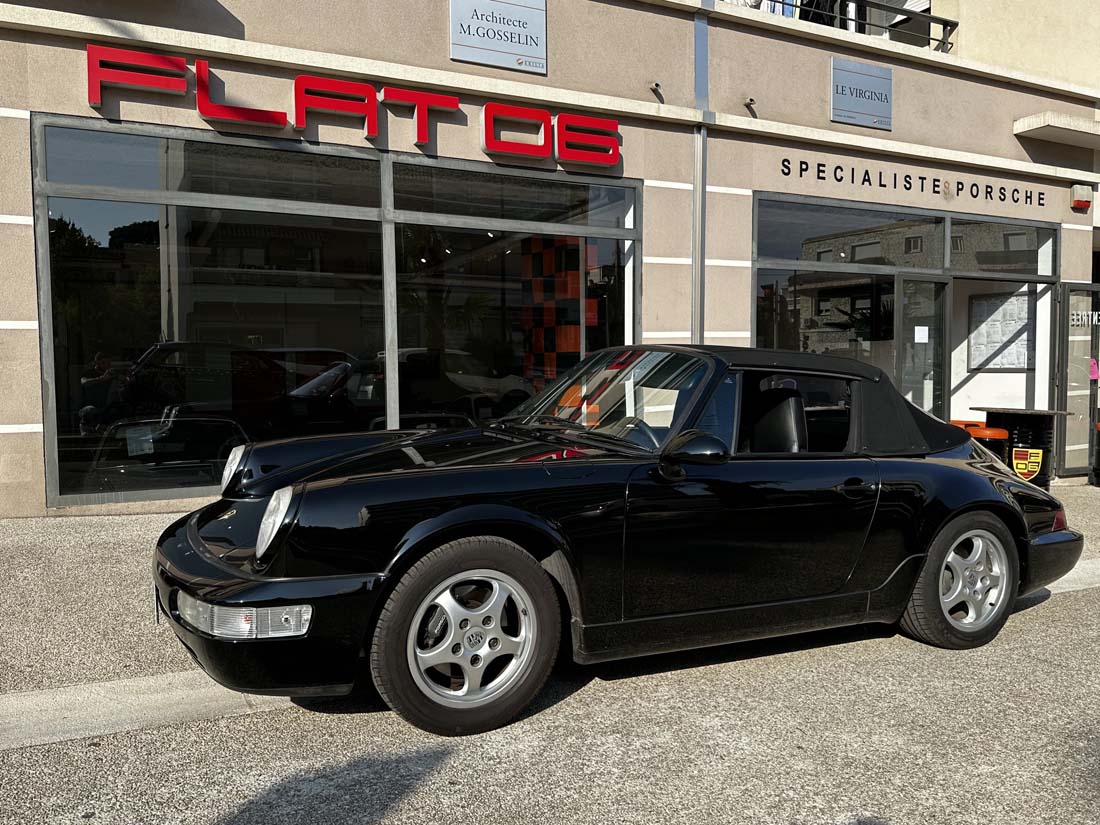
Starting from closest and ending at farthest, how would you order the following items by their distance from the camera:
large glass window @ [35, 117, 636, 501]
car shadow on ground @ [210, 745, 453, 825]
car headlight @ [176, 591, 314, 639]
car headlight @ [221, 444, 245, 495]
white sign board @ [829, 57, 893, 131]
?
car shadow on ground @ [210, 745, 453, 825], car headlight @ [176, 591, 314, 639], car headlight @ [221, 444, 245, 495], large glass window @ [35, 117, 636, 501], white sign board @ [829, 57, 893, 131]

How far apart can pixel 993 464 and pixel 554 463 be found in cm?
259

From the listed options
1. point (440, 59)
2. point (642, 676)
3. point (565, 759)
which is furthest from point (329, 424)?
point (565, 759)

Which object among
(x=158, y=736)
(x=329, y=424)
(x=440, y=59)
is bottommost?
(x=158, y=736)

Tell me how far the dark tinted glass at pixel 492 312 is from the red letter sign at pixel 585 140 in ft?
2.55

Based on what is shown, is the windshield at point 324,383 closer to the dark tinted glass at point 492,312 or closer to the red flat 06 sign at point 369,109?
the dark tinted glass at point 492,312

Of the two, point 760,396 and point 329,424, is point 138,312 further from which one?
point 760,396

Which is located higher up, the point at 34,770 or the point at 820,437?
the point at 820,437

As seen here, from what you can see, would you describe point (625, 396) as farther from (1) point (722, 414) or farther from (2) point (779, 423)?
(2) point (779, 423)

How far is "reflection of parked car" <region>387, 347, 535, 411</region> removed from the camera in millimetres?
8016

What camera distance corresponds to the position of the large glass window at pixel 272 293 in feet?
22.2

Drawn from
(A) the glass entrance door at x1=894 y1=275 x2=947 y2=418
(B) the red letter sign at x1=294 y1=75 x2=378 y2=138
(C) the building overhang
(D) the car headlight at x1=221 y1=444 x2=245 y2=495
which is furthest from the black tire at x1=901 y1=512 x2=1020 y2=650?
(C) the building overhang

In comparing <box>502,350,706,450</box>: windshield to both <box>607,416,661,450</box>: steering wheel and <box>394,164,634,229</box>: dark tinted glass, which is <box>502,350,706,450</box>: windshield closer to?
<box>607,416,661,450</box>: steering wheel

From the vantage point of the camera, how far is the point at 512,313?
27.9 feet

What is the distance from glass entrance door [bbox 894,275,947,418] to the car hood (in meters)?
7.46
